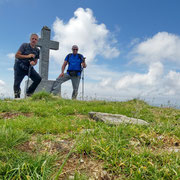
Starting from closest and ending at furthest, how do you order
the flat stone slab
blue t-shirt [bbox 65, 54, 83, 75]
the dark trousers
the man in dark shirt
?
the flat stone slab < the man in dark shirt < the dark trousers < blue t-shirt [bbox 65, 54, 83, 75]

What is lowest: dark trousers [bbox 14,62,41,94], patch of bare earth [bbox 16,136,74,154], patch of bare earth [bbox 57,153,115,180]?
patch of bare earth [bbox 57,153,115,180]

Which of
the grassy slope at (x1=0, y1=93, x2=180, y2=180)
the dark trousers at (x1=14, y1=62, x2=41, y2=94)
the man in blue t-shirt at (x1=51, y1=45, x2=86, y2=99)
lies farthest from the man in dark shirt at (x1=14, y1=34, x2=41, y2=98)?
the grassy slope at (x1=0, y1=93, x2=180, y2=180)

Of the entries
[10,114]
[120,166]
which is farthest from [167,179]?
[10,114]

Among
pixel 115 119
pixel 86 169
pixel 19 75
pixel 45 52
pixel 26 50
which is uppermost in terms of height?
pixel 45 52

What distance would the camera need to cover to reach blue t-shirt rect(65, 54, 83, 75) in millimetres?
Result: 10547

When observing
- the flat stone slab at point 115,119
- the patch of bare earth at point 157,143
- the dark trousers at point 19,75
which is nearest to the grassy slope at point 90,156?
the patch of bare earth at point 157,143

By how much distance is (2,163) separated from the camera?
2.04 metres

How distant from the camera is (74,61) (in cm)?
1057

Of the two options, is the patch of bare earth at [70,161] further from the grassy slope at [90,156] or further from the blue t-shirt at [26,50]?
the blue t-shirt at [26,50]

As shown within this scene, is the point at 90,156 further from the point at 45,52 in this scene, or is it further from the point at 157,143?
the point at 45,52

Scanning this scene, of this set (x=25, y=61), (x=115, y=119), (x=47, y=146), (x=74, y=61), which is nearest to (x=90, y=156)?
(x=47, y=146)

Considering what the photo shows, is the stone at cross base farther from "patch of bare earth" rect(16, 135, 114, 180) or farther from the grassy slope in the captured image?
"patch of bare earth" rect(16, 135, 114, 180)

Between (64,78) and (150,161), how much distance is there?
30.6ft

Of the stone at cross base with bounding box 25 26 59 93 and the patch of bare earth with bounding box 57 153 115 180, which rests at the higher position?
the stone at cross base with bounding box 25 26 59 93
